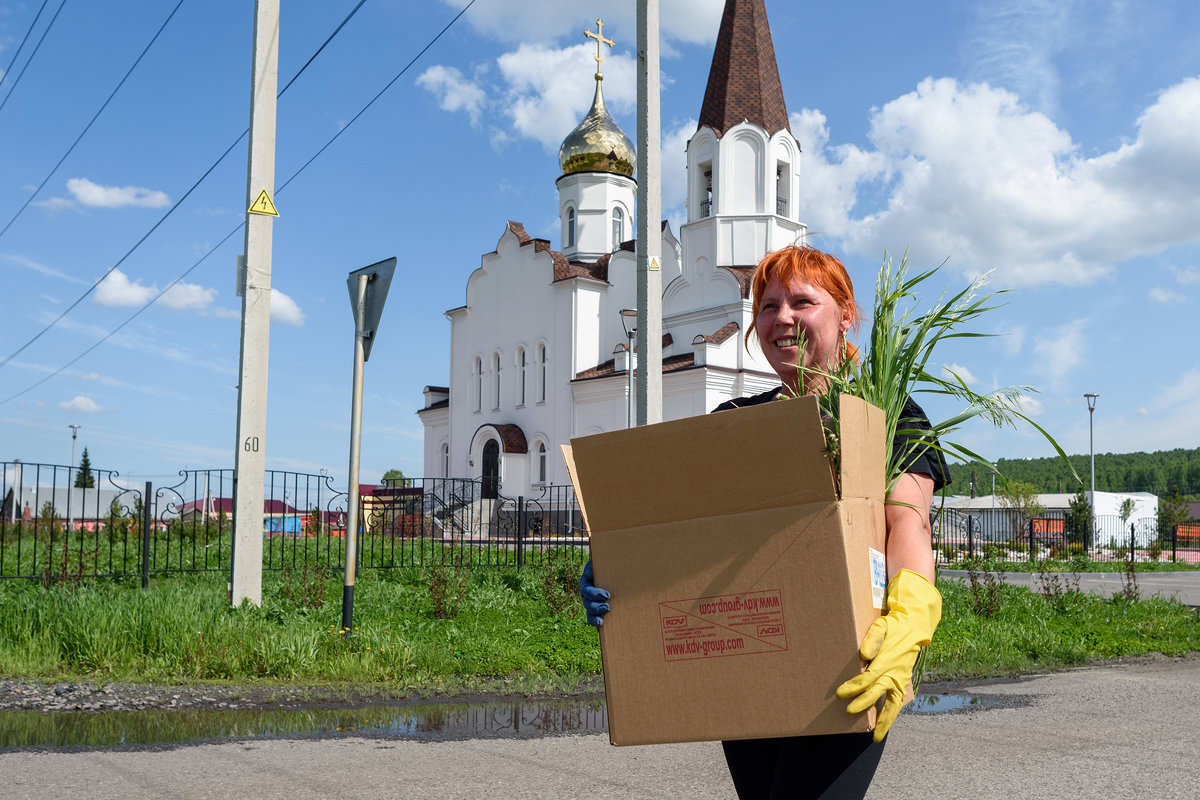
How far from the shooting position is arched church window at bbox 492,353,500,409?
38.6m

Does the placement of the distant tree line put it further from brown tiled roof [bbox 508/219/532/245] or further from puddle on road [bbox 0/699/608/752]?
puddle on road [bbox 0/699/608/752]

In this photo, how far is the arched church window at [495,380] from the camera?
127ft

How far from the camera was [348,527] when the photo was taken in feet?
24.2

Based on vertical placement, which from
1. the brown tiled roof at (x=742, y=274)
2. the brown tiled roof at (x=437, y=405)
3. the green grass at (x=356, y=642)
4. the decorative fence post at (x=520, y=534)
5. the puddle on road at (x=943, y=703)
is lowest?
the puddle on road at (x=943, y=703)

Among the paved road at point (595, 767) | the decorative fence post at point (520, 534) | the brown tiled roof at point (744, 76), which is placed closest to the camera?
the paved road at point (595, 767)

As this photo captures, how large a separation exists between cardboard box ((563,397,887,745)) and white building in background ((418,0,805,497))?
26.0 metres

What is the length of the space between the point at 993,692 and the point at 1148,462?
140m

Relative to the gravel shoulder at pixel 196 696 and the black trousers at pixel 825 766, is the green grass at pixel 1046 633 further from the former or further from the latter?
the black trousers at pixel 825 766

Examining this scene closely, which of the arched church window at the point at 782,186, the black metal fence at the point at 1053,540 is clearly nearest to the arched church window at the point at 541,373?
the arched church window at the point at 782,186

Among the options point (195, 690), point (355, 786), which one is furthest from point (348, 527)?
point (355, 786)

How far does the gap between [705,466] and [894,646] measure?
51cm

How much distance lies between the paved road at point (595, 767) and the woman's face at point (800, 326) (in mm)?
2611

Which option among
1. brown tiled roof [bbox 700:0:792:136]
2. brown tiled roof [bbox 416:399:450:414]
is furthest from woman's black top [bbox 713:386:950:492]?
brown tiled roof [bbox 416:399:450:414]

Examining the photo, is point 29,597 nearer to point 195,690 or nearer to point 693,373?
point 195,690
